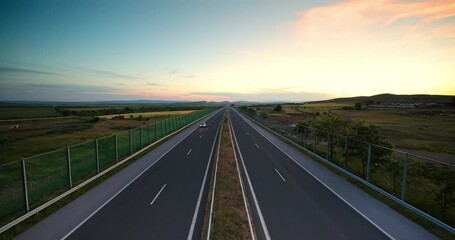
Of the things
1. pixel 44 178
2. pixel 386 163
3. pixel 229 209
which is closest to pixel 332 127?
pixel 386 163

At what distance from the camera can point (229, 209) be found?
449 inches

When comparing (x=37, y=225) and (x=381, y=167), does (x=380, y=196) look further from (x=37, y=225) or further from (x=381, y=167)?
(x=37, y=225)

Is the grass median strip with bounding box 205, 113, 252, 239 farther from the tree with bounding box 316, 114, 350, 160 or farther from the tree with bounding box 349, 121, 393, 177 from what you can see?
the tree with bounding box 316, 114, 350, 160

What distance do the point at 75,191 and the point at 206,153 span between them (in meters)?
12.6

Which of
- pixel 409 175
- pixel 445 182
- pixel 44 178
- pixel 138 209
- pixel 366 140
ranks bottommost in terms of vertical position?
pixel 138 209

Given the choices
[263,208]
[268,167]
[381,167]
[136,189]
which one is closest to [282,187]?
[263,208]

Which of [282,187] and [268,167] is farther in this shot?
[268,167]

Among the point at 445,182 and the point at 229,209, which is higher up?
the point at 445,182

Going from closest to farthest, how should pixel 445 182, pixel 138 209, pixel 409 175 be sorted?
→ 1. pixel 445 182
2. pixel 138 209
3. pixel 409 175

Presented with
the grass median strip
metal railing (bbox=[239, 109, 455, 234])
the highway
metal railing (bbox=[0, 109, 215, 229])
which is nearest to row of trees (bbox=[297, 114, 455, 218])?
metal railing (bbox=[239, 109, 455, 234])

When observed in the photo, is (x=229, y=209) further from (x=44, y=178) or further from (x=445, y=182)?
(x=44, y=178)

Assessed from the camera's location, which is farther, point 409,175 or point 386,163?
point 409,175

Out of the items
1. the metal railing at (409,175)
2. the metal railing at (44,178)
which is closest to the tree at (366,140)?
the metal railing at (409,175)

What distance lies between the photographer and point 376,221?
10.5 meters
